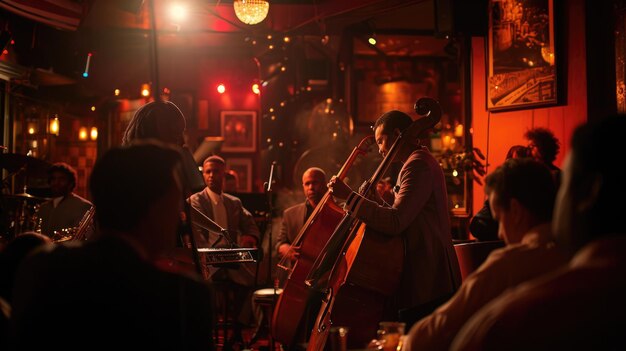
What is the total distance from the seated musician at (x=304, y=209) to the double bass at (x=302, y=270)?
191cm

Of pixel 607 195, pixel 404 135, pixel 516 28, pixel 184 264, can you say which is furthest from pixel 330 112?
pixel 607 195

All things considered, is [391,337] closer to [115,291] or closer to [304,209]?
[115,291]

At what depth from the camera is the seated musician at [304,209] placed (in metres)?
7.12

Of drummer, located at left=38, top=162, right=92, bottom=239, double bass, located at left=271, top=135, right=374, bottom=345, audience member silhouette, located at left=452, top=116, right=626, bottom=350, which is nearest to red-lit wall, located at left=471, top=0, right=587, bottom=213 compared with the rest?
double bass, located at left=271, top=135, right=374, bottom=345

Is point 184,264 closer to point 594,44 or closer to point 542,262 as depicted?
point 542,262

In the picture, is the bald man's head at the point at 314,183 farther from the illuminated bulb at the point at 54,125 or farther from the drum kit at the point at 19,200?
the illuminated bulb at the point at 54,125

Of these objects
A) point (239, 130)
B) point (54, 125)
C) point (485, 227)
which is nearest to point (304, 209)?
point (485, 227)

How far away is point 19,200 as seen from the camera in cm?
786

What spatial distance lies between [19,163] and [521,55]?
4.37 m

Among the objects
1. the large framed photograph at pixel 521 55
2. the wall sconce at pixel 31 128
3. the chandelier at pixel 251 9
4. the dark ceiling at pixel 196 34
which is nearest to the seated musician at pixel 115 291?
the large framed photograph at pixel 521 55

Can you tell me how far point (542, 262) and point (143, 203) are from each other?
107cm

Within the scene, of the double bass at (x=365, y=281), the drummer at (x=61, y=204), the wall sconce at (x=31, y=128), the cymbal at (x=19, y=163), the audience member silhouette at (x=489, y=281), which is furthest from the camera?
the wall sconce at (x=31, y=128)

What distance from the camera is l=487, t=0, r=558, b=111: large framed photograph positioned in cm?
610

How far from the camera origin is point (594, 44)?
5770mm
